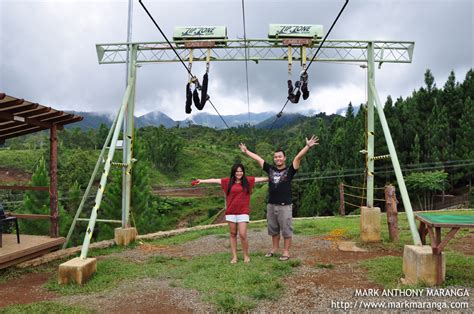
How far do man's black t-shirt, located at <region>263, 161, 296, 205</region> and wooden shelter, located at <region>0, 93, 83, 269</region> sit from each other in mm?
4086

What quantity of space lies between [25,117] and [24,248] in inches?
90.6

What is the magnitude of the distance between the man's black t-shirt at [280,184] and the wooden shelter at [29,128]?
13.4 feet

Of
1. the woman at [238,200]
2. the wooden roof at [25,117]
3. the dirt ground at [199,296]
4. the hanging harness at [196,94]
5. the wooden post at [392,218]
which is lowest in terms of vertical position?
the dirt ground at [199,296]

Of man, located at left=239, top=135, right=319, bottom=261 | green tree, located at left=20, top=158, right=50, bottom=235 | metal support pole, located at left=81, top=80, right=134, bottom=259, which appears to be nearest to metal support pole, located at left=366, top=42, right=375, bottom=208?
man, located at left=239, top=135, right=319, bottom=261

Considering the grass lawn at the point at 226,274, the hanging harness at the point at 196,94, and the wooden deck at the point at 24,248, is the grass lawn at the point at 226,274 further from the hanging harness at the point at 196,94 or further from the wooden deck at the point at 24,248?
the hanging harness at the point at 196,94

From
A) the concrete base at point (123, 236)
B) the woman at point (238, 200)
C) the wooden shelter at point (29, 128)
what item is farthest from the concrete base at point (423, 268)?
the wooden shelter at point (29, 128)

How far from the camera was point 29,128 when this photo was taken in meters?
7.82

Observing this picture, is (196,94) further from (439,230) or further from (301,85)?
(439,230)

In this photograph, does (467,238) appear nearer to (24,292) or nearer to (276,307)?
(276,307)

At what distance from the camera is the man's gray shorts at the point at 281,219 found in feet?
20.8

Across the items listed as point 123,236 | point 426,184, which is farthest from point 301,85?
point 426,184

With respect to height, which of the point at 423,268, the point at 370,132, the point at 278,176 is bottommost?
the point at 423,268

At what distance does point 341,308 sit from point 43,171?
65.8ft

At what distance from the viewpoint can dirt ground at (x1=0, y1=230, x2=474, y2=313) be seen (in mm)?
4562
